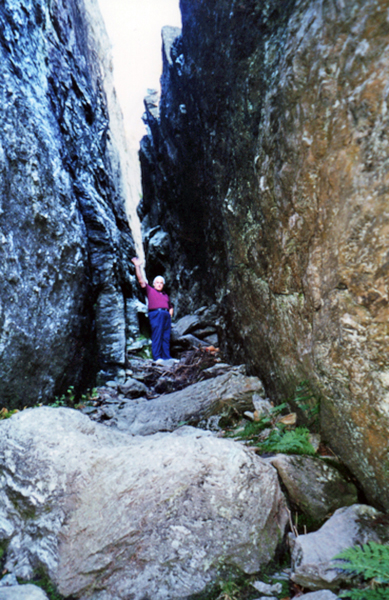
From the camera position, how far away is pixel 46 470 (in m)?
2.87

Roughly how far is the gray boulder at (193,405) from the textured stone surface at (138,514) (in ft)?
5.82

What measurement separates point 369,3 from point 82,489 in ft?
13.4

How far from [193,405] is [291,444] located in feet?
7.51

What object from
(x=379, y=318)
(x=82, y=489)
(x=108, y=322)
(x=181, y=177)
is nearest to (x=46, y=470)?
(x=82, y=489)

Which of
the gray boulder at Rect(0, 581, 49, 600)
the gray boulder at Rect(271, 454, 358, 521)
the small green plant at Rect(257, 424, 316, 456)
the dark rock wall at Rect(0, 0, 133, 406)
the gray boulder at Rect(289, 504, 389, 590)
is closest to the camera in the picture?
the gray boulder at Rect(289, 504, 389, 590)

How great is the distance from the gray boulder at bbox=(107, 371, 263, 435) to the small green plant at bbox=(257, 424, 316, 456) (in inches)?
57.1

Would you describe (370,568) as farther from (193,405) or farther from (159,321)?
(159,321)

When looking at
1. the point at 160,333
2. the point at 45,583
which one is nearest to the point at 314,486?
the point at 45,583

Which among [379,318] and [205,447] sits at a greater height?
[379,318]

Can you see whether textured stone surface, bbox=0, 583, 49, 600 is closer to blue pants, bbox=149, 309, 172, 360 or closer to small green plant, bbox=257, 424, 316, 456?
small green plant, bbox=257, 424, 316, 456

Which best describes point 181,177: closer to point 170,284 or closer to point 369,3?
point 170,284

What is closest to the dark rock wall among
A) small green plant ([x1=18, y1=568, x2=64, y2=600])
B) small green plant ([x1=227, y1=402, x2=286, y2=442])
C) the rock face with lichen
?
small green plant ([x1=18, y1=568, x2=64, y2=600])

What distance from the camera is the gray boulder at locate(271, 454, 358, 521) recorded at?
251cm

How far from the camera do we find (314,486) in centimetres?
258
